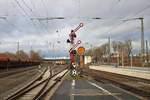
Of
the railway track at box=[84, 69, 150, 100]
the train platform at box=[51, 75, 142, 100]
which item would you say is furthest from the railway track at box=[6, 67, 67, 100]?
the railway track at box=[84, 69, 150, 100]

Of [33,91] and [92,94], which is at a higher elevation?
[92,94]

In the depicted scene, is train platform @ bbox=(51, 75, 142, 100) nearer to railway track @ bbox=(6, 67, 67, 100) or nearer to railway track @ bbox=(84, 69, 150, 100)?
railway track @ bbox=(84, 69, 150, 100)

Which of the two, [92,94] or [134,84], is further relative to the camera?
[134,84]

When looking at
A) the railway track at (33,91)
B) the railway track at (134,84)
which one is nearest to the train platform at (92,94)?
the railway track at (134,84)

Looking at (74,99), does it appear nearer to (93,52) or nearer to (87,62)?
(87,62)

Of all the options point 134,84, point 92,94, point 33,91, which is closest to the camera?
point 92,94

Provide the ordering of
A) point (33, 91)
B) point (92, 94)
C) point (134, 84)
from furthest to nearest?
point (134, 84) < point (33, 91) < point (92, 94)

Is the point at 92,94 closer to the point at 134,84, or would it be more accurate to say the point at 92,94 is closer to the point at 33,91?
the point at 33,91

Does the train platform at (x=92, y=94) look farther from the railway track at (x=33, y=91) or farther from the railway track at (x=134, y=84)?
the railway track at (x=33, y=91)

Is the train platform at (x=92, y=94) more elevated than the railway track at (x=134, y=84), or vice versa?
the train platform at (x=92, y=94)

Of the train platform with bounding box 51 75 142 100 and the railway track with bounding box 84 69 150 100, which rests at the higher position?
the train platform with bounding box 51 75 142 100

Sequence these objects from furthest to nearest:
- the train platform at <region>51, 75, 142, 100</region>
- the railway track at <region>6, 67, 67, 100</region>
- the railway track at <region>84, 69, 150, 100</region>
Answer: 1. the railway track at <region>84, 69, 150, 100</region>
2. the railway track at <region>6, 67, 67, 100</region>
3. the train platform at <region>51, 75, 142, 100</region>

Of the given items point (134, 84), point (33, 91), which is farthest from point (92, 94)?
point (134, 84)

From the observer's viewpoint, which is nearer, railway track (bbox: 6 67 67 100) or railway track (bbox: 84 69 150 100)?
railway track (bbox: 6 67 67 100)
